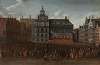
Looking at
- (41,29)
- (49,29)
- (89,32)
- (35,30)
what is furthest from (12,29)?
(89,32)

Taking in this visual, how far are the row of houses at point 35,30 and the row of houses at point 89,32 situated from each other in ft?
0.50

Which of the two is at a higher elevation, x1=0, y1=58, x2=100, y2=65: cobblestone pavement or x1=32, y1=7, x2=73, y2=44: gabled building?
x1=32, y1=7, x2=73, y2=44: gabled building

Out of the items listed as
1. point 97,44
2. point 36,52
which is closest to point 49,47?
point 36,52

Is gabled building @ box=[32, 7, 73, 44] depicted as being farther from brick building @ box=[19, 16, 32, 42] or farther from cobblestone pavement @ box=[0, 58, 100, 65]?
cobblestone pavement @ box=[0, 58, 100, 65]

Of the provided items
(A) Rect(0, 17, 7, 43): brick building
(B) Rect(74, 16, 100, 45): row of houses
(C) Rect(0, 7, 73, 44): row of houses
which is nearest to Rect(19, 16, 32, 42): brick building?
(C) Rect(0, 7, 73, 44): row of houses

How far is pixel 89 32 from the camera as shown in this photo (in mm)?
4859

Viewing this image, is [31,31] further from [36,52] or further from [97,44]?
[97,44]

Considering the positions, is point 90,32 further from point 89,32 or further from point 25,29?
point 25,29

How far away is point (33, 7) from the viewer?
4.86 meters

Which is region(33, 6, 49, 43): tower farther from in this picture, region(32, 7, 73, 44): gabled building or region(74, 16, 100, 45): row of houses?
region(74, 16, 100, 45): row of houses

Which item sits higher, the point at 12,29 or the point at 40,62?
the point at 12,29

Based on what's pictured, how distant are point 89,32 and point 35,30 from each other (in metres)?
1.04

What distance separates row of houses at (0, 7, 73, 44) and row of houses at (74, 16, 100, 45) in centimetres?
15

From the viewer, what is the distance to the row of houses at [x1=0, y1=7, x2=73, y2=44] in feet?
15.7
